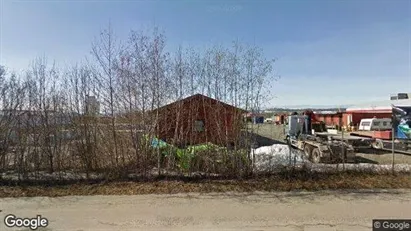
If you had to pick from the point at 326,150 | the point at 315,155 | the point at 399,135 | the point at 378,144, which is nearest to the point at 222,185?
the point at 326,150

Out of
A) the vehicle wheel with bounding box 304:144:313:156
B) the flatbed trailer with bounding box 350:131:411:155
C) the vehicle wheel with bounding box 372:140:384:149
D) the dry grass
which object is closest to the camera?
the dry grass

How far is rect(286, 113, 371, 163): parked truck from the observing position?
548 inches

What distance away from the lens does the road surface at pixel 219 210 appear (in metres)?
5.45

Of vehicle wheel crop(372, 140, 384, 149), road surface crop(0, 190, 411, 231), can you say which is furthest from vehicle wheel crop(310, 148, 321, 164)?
road surface crop(0, 190, 411, 231)

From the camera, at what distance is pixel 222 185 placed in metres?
8.02

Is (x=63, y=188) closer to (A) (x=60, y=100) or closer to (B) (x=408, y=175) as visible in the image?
(A) (x=60, y=100)

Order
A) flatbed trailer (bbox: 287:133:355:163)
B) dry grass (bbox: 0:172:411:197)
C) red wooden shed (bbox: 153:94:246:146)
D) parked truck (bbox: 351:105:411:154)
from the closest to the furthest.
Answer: dry grass (bbox: 0:172:411:197) → red wooden shed (bbox: 153:94:246:146) → flatbed trailer (bbox: 287:133:355:163) → parked truck (bbox: 351:105:411:154)

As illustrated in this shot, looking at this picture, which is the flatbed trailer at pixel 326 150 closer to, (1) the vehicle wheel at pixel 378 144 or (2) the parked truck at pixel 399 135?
(1) the vehicle wheel at pixel 378 144

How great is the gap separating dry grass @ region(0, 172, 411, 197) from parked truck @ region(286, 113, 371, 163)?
1.33 m

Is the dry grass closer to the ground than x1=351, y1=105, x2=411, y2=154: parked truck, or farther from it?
closer to the ground

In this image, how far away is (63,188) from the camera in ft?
25.5

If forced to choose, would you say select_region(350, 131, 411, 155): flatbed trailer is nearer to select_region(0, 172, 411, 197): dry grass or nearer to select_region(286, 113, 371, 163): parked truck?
select_region(286, 113, 371, 163): parked truck

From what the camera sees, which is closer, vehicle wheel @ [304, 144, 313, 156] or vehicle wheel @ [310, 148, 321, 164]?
vehicle wheel @ [310, 148, 321, 164]

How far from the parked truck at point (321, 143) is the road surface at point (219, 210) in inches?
116
